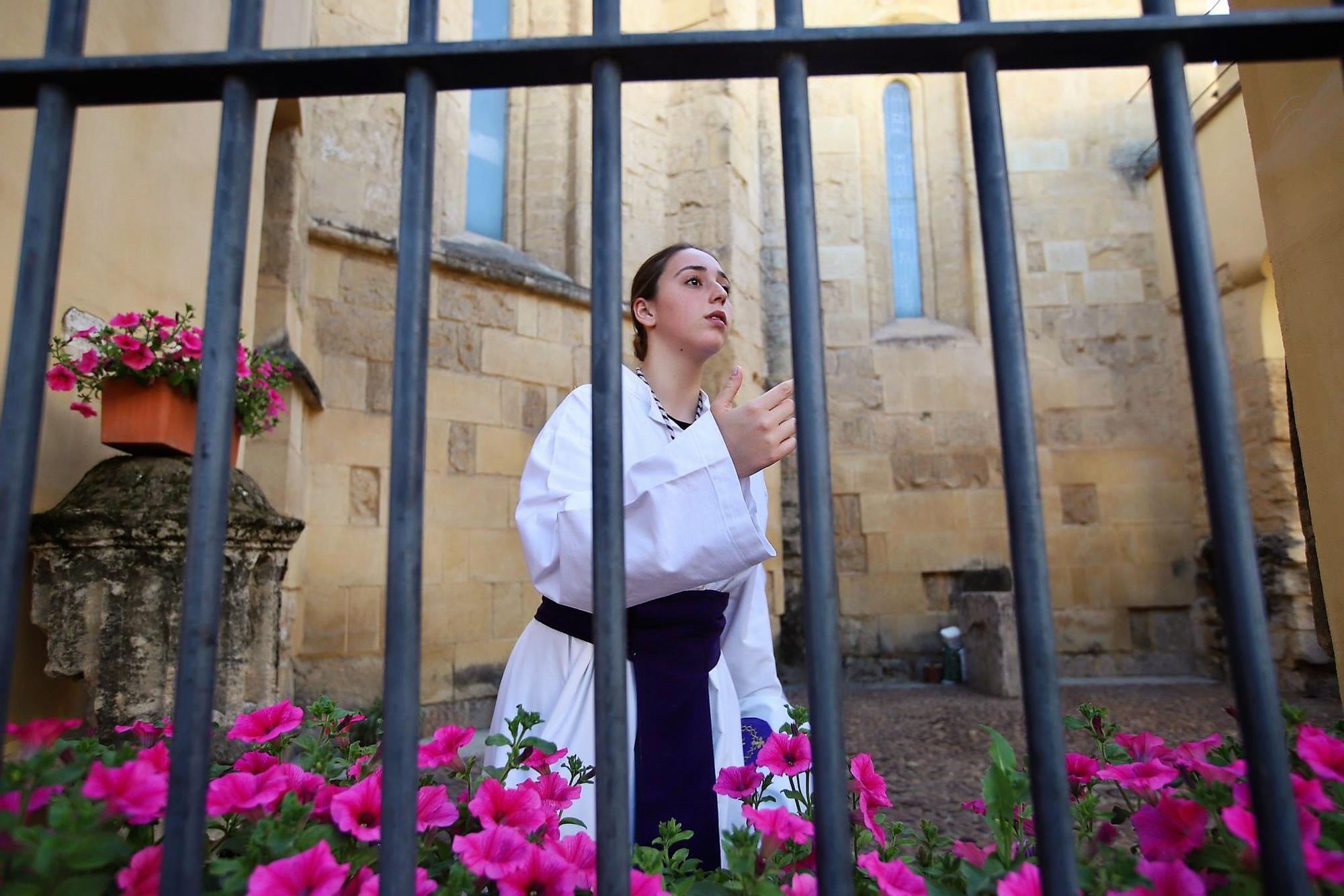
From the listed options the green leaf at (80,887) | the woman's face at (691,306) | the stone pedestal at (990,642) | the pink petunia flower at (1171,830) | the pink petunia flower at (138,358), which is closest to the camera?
the green leaf at (80,887)

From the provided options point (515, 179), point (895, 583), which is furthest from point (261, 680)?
point (895, 583)

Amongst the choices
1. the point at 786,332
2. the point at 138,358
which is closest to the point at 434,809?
the point at 138,358

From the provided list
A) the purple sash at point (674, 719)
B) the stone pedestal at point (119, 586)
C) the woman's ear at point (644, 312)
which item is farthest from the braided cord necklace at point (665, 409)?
the stone pedestal at point (119, 586)

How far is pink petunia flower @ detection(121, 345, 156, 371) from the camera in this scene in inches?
88.6

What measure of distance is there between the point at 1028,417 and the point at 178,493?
7.77 feet

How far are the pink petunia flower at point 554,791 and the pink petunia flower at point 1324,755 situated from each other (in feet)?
2.14

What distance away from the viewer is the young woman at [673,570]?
1.10 metres

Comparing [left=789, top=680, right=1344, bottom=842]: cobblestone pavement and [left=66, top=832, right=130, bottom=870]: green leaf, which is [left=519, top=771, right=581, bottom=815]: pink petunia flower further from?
[left=789, top=680, right=1344, bottom=842]: cobblestone pavement

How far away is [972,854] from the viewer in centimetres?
72

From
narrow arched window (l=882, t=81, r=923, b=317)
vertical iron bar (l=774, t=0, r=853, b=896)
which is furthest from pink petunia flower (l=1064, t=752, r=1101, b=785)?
narrow arched window (l=882, t=81, r=923, b=317)

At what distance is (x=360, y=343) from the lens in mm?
4652

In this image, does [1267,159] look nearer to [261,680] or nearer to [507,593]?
[261,680]

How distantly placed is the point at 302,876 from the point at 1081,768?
0.74m

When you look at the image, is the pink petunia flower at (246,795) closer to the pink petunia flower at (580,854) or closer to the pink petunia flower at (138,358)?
the pink petunia flower at (580,854)
